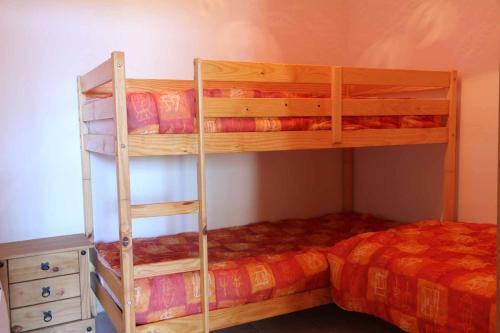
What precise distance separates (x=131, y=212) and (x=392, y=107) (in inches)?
61.9

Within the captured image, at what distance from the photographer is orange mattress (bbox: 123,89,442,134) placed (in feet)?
6.62

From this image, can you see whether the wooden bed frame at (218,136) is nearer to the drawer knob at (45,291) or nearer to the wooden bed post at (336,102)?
the wooden bed post at (336,102)

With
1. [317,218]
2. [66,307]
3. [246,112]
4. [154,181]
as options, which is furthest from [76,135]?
[317,218]

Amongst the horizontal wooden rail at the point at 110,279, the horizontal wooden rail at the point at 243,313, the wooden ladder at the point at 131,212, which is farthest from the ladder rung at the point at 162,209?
the horizontal wooden rail at the point at 243,313

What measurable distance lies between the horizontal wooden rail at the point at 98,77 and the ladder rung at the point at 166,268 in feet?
2.74

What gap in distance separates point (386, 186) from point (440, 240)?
1195mm

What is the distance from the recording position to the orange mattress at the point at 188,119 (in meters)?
2.02

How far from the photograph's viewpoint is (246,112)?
7.30ft

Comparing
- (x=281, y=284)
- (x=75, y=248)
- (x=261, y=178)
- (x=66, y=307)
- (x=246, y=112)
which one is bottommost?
(x=66, y=307)

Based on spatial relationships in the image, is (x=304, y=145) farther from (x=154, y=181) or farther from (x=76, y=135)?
(x=76, y=135)

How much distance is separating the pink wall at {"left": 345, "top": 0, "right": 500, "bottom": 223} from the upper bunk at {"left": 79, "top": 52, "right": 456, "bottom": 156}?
6.5 inches

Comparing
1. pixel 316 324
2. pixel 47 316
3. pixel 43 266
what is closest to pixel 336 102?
pixel 316 324

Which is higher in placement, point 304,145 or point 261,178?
point 304,145

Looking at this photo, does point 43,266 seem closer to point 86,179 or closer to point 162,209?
point 86,179
